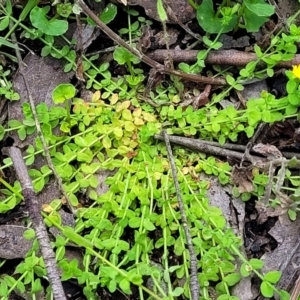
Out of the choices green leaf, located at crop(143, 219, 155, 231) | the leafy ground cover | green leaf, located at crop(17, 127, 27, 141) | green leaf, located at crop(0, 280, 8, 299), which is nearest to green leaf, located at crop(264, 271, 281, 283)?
the leafy ground cover

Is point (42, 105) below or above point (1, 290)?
above

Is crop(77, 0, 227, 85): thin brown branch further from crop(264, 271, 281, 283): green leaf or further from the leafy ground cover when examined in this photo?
crop(264, 271, 281, 283): green leaf

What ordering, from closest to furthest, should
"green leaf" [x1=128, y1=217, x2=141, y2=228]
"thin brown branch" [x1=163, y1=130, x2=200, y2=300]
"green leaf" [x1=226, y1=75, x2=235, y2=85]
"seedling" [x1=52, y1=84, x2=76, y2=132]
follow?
1. "thin brown branch" [x1=163, y1=130, x2=200, y2=300]
2. "green leaf" [x1=128, y1=217, x2=141, y2=228]
3. "seedling" [x1=52, y1=84, x2=76, y2=132]
4. "green leaf" [x1=226, y1=75, x2=235, y2=85]

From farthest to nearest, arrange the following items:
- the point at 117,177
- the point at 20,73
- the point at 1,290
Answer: the point at 20,73 < the point at 117,177 < the point at 1,290

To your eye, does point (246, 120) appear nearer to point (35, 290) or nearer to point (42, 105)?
point (42, 105)

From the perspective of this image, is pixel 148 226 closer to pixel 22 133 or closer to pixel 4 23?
pixel 22 133

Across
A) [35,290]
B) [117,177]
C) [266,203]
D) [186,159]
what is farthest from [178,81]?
[35,290]
